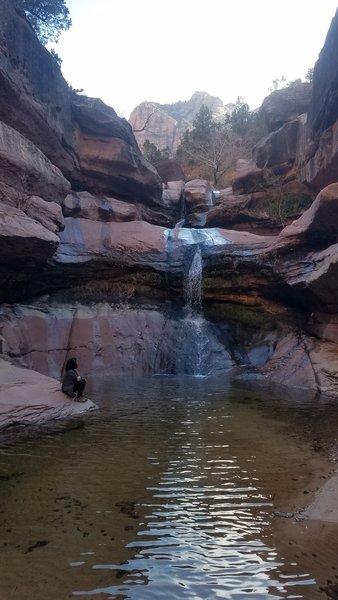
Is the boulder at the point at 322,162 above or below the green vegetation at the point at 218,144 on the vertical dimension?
below

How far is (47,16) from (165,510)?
91.4 feet

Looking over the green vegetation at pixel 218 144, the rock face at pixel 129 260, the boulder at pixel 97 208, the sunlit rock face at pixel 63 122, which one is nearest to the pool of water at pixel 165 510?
the rock face at pixel 129 260

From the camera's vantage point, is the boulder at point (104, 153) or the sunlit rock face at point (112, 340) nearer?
the sunlit rock face at point (112, 340)

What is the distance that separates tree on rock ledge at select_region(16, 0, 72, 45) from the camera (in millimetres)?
23625

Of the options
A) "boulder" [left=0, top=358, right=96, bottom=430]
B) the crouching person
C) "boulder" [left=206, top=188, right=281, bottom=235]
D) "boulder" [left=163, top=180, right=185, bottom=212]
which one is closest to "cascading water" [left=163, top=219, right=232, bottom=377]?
"boulder" [left=206, top=188, right=281, bottom=235]

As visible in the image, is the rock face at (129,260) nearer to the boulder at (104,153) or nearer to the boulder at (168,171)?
the boulder at (104,153)

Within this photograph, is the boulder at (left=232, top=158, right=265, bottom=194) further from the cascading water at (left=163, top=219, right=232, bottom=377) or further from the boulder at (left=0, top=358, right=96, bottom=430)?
the boulder at (left=0, top=358, right=96, bottom=430)

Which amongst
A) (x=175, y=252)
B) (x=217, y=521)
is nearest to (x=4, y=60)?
(x=175, y=252)

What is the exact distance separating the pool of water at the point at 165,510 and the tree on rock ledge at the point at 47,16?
79.7 ft

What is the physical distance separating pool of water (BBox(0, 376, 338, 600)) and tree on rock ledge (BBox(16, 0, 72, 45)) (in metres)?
24.3

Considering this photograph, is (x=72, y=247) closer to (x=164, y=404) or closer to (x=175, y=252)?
(x=175, y=252)

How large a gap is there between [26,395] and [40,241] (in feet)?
23.2

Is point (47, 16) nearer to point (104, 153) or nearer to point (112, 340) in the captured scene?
point (104, 153)

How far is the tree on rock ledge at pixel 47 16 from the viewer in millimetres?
23625
